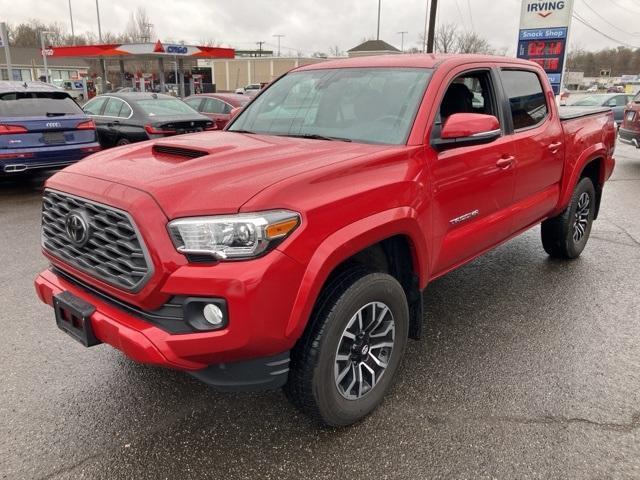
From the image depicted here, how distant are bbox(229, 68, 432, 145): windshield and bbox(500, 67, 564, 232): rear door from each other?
3.46ft

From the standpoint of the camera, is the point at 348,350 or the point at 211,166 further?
the point at 348,350

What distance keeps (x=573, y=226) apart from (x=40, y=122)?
24.7ft

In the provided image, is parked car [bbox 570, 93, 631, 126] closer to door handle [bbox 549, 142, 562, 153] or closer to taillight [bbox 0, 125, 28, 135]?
door handle [bbox 549, 142, 562, 153]

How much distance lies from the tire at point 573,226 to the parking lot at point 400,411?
956 mm

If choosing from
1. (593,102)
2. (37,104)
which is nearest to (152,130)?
(37,104)

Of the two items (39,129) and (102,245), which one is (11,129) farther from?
(102,245)

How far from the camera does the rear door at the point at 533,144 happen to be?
12.8 feet

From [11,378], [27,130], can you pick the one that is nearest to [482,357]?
[11,378]

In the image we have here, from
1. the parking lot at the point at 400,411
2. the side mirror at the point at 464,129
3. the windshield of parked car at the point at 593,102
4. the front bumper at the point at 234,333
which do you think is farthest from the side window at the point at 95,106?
the windshield of parked car at the point at 593,102

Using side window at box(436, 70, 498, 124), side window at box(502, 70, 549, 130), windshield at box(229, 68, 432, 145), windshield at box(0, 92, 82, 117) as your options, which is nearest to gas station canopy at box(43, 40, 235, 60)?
windshield at box(0, 92, 82, 117)

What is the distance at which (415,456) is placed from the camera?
252cm

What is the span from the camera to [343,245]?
233cm

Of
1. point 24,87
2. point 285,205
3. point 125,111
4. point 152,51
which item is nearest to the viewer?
point 285,205

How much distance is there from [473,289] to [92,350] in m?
3.11
